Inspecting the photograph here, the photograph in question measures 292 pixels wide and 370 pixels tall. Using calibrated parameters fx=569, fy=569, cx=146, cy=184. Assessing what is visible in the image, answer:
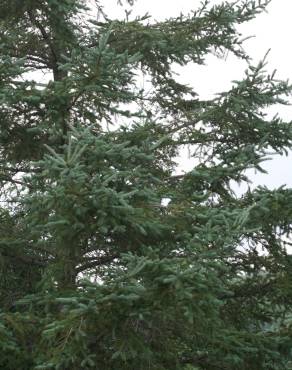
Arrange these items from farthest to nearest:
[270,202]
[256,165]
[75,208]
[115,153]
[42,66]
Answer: [42,66] → [256,165] → [270,202] → [115,153] → [75,208]

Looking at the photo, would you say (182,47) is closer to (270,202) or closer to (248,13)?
(248,13)

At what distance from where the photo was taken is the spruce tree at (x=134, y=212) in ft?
15.5

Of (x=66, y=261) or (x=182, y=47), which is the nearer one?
(x=66, y=261)

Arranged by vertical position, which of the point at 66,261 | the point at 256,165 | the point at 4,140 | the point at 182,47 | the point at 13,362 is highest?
the point at 182,47

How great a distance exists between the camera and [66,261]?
5668 mm

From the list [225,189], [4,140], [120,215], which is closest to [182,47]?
[225,189]

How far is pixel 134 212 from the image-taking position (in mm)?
5004

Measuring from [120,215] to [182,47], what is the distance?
331 cm

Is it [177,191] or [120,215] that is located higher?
[177,191]

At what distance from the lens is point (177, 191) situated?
645cm

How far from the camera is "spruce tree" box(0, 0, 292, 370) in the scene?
4.71 metres

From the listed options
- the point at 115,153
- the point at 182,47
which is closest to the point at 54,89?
the point at 115,153

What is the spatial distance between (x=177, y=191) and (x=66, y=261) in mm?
1552

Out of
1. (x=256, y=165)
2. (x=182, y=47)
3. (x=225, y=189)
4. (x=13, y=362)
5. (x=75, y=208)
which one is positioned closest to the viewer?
(x=75, y=208)
